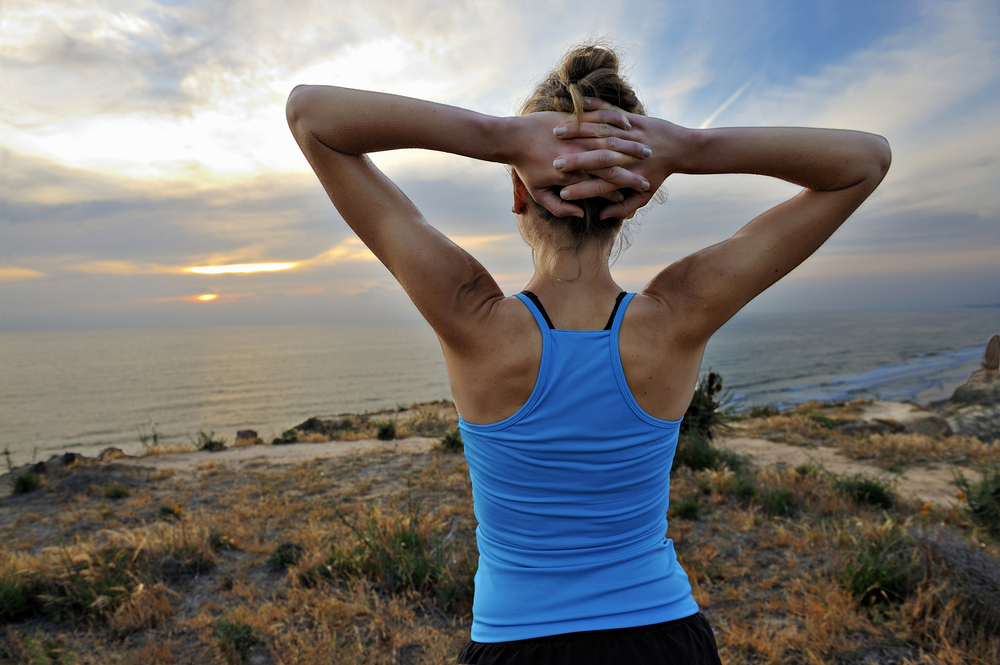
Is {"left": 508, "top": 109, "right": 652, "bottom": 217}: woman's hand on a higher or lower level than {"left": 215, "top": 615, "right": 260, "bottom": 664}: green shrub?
higher

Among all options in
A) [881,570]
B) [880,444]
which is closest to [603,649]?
[881,570]

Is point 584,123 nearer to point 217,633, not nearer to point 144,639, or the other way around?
point 217,633

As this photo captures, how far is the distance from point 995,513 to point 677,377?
6.25 meters

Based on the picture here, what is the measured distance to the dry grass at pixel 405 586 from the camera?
134 inches

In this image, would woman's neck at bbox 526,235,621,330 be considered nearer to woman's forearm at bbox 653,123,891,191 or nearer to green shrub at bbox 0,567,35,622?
woman's forearm at bbox 653,123,891,191

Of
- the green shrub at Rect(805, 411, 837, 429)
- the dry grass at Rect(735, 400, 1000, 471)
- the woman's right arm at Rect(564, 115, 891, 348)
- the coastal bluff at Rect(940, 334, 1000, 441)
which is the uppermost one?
the woman's right arm at Rect(564, 115, 891, 348)

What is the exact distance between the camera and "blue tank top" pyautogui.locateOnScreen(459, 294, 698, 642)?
1155 millimetres

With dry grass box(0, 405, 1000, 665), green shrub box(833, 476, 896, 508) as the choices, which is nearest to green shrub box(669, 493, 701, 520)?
dry grass box(0, 405, 1000, 665)

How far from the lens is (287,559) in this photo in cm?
488

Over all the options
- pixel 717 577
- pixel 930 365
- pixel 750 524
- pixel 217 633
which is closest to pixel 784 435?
pixel 750 524

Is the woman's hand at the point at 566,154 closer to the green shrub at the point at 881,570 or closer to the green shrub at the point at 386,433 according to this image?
the green shrub at the point at 881,570

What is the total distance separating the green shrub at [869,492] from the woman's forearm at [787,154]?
6183mm

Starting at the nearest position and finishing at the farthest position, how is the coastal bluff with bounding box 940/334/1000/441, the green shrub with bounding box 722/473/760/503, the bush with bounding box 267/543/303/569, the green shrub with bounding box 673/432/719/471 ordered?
the bush with bounding box 267/543/303/569, the green shrub with bounding box 722/473/760/503, the green shrub with bounding box 673/432/719/471, the coastal bluff with bounding box 940/334/1000/441

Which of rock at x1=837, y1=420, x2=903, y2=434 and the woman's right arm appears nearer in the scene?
the woman's right arm
